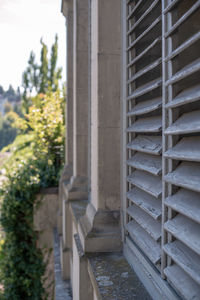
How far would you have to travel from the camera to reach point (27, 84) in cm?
2344

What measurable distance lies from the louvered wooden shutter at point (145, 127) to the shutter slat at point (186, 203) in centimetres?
19

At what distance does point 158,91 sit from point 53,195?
4.89m

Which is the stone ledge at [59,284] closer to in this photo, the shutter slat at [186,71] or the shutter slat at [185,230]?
the shutter slat at [185,230]

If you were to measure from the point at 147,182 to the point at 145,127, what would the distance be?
0.31 meters

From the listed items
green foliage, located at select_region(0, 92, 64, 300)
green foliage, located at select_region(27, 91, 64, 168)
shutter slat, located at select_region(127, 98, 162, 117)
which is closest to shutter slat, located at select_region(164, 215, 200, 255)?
shutter slat, located at select_region(127, 98, 162, 117)

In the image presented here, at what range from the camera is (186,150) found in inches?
47.4

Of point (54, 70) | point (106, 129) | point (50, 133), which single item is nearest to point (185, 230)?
point (106, 129)

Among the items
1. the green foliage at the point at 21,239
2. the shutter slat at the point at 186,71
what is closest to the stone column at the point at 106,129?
the shutter slat at the point at 186,71

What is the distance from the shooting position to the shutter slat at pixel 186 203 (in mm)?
1103

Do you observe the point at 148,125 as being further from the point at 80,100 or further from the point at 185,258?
the point at 80,100

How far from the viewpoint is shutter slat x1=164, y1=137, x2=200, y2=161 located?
1.11 m

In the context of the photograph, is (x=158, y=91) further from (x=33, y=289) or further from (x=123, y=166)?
(x=33, y=289)

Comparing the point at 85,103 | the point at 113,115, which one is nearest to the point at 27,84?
the point at 85,103

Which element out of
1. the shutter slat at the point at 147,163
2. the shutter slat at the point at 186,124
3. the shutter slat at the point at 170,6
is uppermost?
the shutter slat at the point at 170,6
